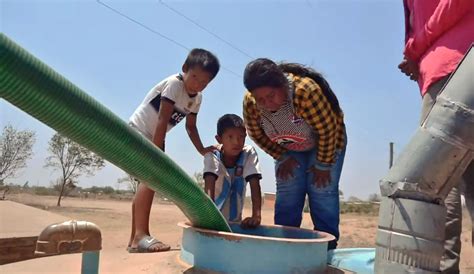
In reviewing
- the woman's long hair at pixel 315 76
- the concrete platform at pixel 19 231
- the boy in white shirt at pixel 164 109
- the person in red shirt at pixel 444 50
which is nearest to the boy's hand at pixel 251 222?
the boy in white shirt at pixel 164 109

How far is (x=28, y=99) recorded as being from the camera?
1308 millimetres

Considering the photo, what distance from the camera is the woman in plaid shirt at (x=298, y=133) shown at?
2.40 m

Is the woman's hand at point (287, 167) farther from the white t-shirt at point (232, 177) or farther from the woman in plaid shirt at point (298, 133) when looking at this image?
the white t-shirt at point (232, 177)

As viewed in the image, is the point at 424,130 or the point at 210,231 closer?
the point at 424,130

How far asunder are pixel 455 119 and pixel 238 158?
185cm

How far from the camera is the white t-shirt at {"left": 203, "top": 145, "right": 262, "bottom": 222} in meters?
2.87

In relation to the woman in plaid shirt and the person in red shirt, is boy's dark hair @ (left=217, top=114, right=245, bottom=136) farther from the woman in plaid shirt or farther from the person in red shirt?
the person in red shirt

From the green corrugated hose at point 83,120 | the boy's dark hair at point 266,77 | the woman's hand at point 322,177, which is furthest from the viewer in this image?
the woman's hand at point 322,177

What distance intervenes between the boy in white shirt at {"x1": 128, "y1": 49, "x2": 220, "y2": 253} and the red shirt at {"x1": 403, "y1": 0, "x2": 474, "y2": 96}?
49.6 inches

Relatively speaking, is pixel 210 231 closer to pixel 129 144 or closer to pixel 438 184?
pixel 129 144

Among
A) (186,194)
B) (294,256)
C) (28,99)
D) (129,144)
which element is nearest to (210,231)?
(186,194)

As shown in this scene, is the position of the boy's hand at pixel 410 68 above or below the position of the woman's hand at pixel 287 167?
above

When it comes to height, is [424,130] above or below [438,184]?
above

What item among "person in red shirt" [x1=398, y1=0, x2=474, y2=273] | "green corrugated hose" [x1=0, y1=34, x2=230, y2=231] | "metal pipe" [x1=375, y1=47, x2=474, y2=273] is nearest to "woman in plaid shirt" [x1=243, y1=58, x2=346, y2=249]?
"person in red shirt" [x1=398, y1=0, x2=474, y2=273]
